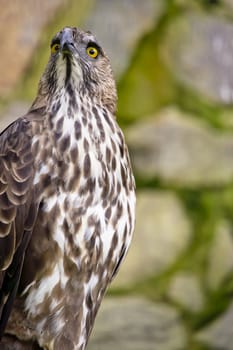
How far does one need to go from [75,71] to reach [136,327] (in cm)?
228

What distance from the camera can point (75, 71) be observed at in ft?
11.9

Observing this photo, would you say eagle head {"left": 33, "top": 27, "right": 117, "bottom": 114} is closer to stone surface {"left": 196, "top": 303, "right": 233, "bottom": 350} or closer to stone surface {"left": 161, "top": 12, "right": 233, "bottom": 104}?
stone surface {"left": 196, "top": 303, "right": 233, "bottom": 350}

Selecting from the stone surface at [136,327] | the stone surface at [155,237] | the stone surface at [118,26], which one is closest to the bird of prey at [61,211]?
the stone surface at [136,327]

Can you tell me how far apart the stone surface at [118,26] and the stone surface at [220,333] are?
1327 millimetres

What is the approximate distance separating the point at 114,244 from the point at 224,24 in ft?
9.24

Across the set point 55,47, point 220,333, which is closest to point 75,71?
point 55,47

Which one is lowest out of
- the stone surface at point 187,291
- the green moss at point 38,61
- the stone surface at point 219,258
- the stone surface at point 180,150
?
the stone surface at point 187,291

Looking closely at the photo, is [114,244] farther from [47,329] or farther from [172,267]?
[172,267]

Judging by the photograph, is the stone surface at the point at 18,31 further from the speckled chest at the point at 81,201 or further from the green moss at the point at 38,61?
the speckled chest at the point at 81,201

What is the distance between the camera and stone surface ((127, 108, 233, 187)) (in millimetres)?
5812

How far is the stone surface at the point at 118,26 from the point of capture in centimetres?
592

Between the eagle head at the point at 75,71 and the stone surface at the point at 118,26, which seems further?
the stone surface at the point at 118,26

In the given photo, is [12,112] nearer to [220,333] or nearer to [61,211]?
[220,333]

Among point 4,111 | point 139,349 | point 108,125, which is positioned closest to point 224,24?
point 4,111
